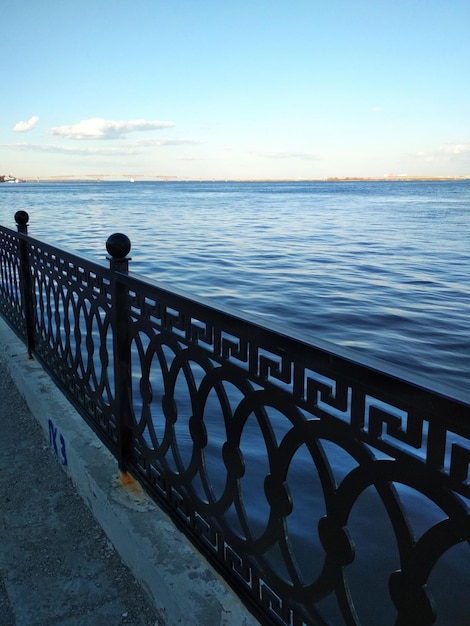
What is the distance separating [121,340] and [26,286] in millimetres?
2147

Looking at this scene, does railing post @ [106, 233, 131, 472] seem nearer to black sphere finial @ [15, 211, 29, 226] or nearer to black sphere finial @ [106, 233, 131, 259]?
black sphere finial @ [106, 233, 131, 259]

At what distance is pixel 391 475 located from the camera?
1.33 meters

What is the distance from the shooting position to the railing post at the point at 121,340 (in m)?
2.75

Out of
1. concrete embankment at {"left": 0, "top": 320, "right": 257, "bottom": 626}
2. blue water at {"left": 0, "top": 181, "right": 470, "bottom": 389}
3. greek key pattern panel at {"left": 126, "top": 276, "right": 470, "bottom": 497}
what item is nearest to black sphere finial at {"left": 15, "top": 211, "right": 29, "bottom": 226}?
blue water at {"left": 0, "top": 181, "right": 470, "bottom": 389}

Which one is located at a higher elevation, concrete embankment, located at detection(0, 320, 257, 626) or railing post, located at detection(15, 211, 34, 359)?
railing post, located at detection(15, 211, 34, 359)

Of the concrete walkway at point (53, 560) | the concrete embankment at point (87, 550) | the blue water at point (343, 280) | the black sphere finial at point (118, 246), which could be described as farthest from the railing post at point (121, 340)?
the blue water at point (343, 280)

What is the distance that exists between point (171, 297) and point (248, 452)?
2.91 metres

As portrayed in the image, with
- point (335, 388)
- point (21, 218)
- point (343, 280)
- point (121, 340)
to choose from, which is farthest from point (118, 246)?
point (343, 280)

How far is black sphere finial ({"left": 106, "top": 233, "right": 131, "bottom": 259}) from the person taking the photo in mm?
2732

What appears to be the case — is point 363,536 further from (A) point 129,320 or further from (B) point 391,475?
(B) point 391,475

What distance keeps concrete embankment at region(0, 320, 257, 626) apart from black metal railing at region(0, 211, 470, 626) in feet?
0.32

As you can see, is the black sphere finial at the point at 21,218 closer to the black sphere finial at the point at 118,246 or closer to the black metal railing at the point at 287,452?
the black metal railing at the point at 287,452

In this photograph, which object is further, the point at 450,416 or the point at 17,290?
the point at 17,290

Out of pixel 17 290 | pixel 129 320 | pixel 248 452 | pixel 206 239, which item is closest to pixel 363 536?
pixel 248 452
